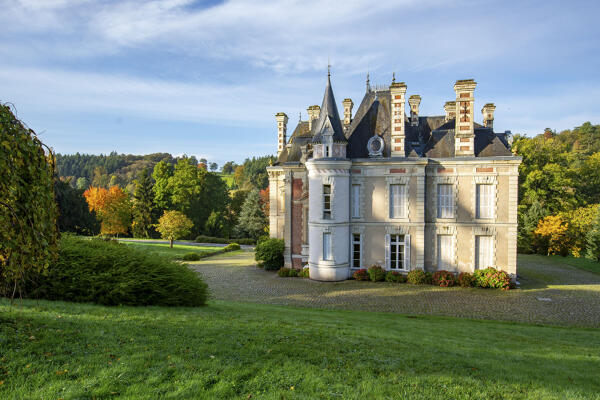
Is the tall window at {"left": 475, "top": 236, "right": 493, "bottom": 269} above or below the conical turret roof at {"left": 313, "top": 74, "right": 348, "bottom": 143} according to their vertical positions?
below

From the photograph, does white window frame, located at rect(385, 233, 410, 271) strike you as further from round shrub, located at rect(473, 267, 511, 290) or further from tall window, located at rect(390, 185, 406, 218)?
round shrub, located at rect(473, 267, 511, 290)

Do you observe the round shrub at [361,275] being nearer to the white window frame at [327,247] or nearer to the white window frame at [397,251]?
the white window frame at [397,251]

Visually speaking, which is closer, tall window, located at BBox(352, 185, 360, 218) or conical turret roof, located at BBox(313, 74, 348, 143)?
conical turret roof, located at BBox(313, 74, 348, 143)

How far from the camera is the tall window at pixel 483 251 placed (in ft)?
60.5

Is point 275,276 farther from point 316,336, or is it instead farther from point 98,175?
point 98,175

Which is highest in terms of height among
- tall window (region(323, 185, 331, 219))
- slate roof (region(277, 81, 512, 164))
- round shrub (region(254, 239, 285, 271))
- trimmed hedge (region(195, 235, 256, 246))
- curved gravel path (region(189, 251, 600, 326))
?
slate roof (region(277, 81, 512, 164))

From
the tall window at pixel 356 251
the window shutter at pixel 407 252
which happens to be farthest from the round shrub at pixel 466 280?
the tall window at pixel 356 251

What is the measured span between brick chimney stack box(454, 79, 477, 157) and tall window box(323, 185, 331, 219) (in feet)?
22.4

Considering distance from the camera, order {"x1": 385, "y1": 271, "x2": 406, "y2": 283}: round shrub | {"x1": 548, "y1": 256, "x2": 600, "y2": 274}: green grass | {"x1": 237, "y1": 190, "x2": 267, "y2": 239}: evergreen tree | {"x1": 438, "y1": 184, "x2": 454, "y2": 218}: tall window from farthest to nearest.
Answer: {"x1": 237, "y1": 190, "x2": 267, "y2": 239}: evergreen tree
{"x1": 548, "y1": 256, "x2": 600, "y2": 274}: green grass
{"x1": 438, "y1": 184, "x2": 454, "y2": 218}: tall window
{"x1": 385, "y1": 271, "x2": 406, "y2": 283}: round shrub

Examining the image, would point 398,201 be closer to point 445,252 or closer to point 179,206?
point 445,252

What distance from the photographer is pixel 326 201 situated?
19.5 meters

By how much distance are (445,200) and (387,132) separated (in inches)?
187

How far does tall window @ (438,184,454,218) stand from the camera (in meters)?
19.0

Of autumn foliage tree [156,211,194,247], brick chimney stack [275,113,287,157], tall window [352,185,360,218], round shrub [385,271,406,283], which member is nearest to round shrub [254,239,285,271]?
tall window [352,185,360,218]
